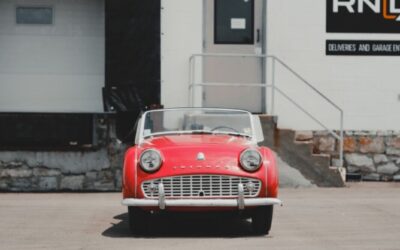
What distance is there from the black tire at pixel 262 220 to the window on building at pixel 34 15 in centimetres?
774

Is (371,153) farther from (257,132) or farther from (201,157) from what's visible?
Answer: (201,157)

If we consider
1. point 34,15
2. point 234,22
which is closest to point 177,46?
point 234,22

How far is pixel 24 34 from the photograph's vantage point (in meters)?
15.1

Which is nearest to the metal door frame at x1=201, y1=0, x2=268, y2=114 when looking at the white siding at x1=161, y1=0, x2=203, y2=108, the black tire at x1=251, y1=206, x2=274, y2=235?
the white siding at x1=161, y1=0, x2=203, y2=108

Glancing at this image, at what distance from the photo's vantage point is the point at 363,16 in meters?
15.3

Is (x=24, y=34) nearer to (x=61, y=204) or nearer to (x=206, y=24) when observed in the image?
(x=206, y=24)

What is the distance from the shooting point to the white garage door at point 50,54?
15.0 meters

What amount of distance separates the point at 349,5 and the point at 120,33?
4.19 metres

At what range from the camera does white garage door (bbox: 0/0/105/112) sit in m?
15.0

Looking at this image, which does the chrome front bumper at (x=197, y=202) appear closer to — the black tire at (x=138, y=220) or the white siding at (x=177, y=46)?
the black tire at (x=138, y=220)

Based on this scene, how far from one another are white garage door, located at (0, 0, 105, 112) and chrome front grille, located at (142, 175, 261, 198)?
22.6 ft

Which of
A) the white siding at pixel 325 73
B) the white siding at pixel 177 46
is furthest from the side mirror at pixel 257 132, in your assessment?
the white siding at pixel 325 73

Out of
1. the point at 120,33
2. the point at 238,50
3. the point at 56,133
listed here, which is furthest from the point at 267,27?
the point at 56,133

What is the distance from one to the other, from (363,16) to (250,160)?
299 inches
